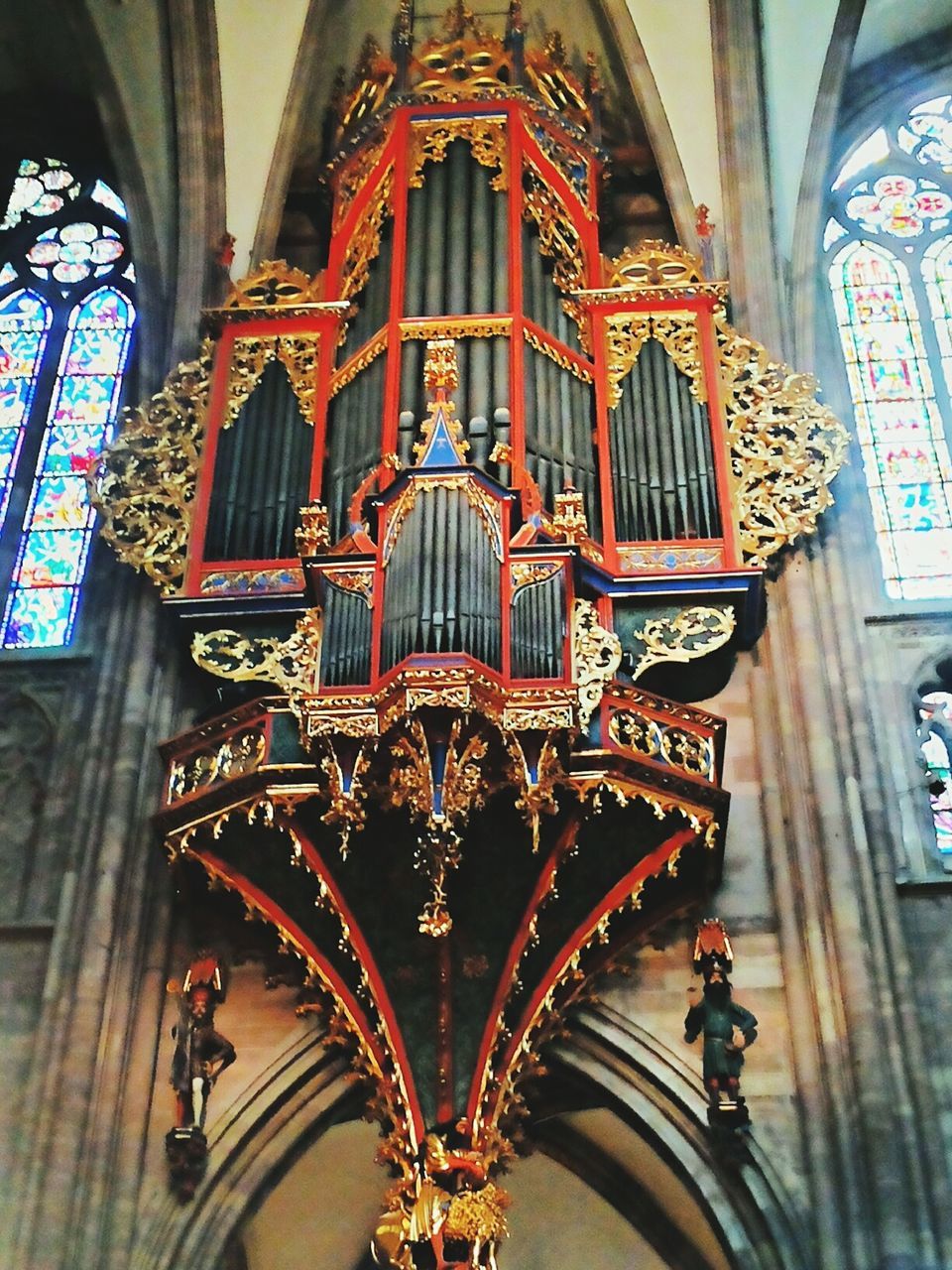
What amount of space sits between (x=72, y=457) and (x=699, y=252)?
195 inches

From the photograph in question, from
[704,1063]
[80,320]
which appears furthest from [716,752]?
[80,320]

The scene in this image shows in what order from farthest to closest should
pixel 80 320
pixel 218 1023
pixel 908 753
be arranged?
pixel 80 320, pixel 908 753, pixel 218 1023

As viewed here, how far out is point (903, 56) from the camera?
15227mm

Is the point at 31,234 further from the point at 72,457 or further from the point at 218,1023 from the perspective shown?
the point at 218,1023

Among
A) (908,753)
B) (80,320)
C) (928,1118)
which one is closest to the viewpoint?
(928,1118)

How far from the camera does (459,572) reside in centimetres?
967

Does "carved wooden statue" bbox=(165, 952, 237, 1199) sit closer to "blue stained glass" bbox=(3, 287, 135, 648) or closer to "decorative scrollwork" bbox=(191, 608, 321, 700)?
"decorative scrollwork" bbox=(191, 608, 321, 700)

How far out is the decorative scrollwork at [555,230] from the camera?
12.5 meters

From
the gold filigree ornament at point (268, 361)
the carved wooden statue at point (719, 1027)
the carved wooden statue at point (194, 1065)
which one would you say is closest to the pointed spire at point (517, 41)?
the gold filigree ornament at point (268, 361)

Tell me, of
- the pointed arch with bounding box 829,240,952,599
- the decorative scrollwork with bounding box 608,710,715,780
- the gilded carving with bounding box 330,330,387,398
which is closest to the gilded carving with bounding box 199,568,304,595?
the gilded carving with bounding box 330,330,387,398

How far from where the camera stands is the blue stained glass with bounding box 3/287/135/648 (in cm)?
1269

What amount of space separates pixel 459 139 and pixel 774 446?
3.41 meters

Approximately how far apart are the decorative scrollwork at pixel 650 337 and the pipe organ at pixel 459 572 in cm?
2

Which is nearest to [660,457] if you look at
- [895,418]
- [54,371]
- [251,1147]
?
[895,418]
